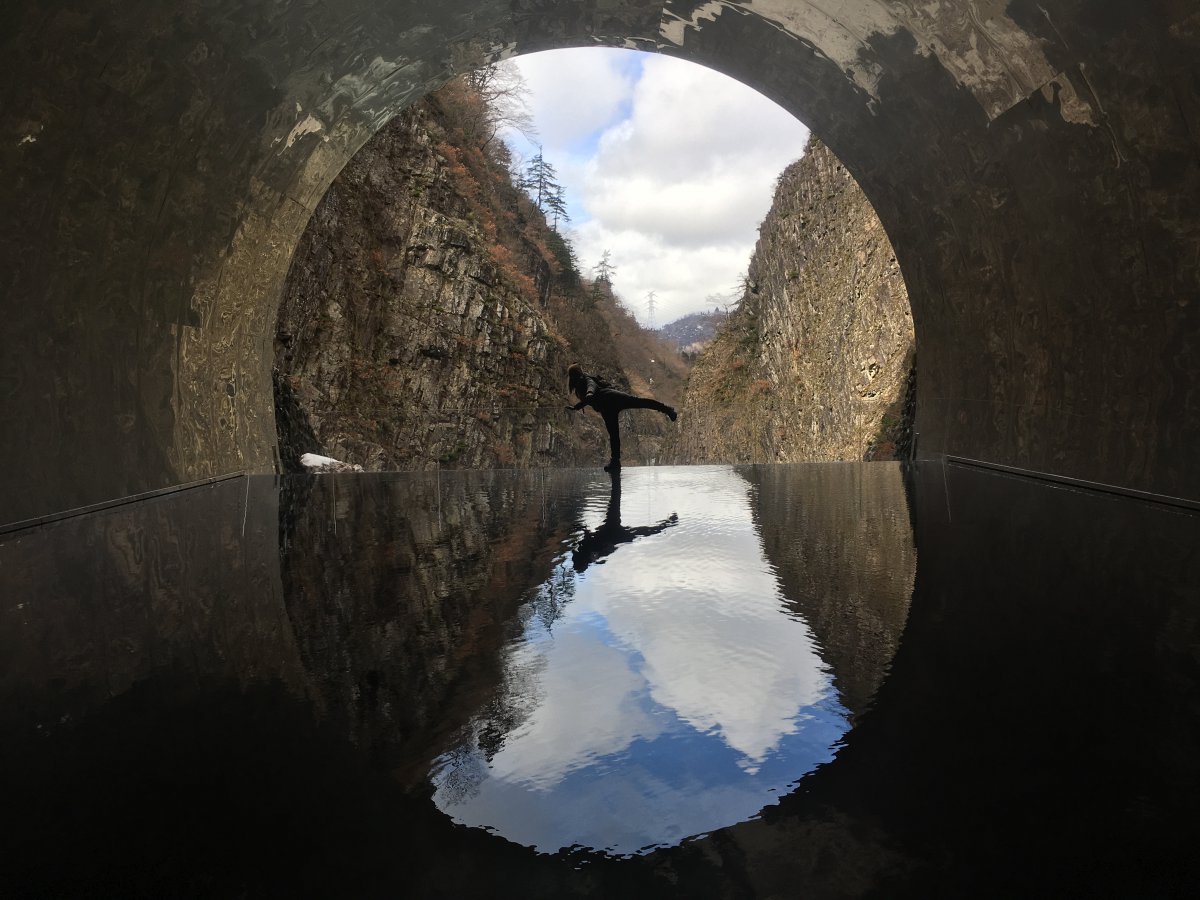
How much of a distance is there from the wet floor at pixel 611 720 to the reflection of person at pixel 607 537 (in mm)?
60

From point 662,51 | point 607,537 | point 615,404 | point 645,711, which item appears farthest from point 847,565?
point 662,51

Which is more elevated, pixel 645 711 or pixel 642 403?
pixel 642 403

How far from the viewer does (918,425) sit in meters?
8.89

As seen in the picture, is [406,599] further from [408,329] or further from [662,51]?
[408,329]

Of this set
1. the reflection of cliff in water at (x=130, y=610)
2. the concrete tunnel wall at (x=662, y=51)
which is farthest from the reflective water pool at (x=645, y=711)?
the concrete tunnel wall at (x=662, y=51)

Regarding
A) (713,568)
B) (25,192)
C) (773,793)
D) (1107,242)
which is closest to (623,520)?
(713,568)

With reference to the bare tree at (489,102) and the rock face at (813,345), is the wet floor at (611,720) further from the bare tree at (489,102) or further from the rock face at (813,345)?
the bare tree at (489,102)

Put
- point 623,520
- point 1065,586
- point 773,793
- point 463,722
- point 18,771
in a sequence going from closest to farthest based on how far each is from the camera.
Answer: point 773,793
point 18,771
point 463,722
point 1065,586
point 623,520

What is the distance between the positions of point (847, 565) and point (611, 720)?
2.06 m

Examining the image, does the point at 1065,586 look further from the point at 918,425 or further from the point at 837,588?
the point at 918,425

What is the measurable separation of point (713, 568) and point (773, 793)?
213 centimetres

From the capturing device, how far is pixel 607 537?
462 centimetres

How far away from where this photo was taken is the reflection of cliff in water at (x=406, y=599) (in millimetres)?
2033

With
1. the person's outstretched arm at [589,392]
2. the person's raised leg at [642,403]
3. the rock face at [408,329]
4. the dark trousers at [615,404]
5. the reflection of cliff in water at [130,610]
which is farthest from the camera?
the rock face at [408,329]
